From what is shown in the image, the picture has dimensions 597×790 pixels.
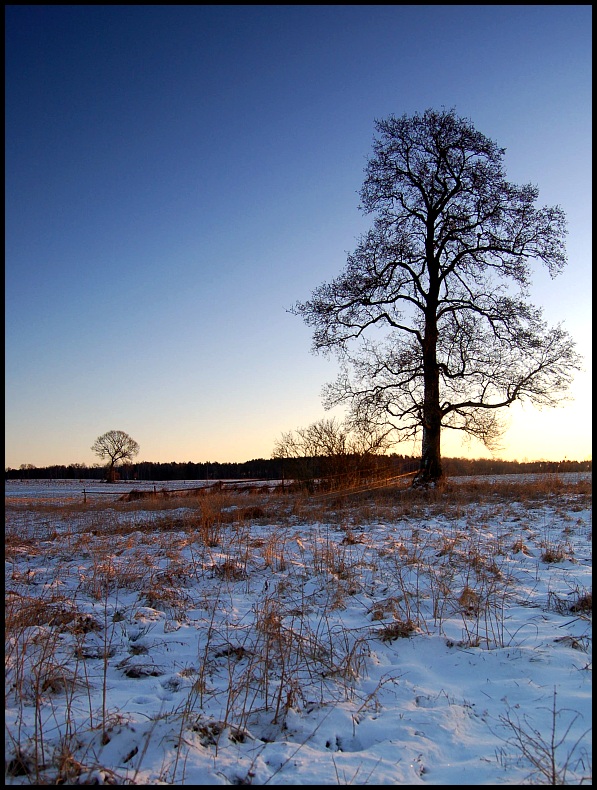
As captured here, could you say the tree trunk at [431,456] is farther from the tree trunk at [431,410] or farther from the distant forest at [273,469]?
the distant forest at [273,469]

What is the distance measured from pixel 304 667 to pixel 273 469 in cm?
5992

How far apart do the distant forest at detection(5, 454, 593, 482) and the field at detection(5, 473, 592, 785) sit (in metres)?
9.24

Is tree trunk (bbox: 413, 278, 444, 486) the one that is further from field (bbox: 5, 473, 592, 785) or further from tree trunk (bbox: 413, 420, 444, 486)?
field (bbox: 5, 473, 592, 785)

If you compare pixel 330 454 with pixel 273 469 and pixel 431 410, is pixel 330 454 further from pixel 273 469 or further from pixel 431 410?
pixel 273 469

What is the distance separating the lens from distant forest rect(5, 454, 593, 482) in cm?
2391

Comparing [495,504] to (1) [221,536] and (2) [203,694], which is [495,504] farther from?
(2) [203,694]

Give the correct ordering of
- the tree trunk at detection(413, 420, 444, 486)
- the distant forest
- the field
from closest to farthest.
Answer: the field < the tree trunk at detection(413, 420, 444, 486) < the distant forest

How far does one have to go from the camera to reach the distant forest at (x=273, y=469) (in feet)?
78.4

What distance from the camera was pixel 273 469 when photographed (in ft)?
206

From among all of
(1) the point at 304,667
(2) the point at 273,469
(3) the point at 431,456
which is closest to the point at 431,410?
(3) the point at 431,456

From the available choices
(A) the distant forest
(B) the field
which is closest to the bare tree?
(A) the distant forest

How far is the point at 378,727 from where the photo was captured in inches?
108

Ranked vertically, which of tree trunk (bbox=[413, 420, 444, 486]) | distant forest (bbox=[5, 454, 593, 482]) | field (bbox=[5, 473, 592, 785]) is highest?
tree trunk (bbox=[413, 420, 444, 486])

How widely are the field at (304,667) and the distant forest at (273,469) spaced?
924 centimetres
